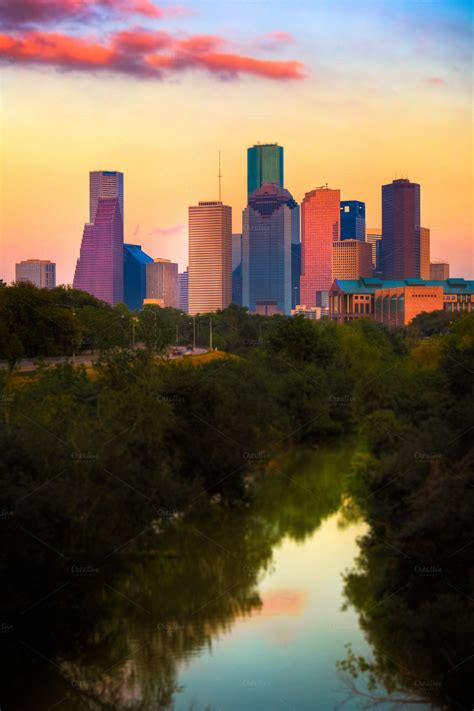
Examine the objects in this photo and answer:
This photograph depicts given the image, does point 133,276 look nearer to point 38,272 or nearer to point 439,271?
point 38,272

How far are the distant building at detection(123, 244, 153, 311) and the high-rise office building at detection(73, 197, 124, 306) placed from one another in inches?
50.5

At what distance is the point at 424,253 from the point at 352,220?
2122 cm

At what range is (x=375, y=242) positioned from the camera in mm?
145000

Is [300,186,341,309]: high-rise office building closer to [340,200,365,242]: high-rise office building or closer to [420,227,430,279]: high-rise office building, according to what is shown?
[340,200,365,242]: high-rise office building

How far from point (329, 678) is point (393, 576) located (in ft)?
8.08

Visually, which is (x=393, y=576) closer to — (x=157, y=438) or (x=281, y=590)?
(x=281, y=590)

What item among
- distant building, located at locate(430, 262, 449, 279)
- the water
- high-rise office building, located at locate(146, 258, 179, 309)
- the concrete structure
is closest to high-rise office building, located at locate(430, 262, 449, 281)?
distant building, located at locate(430, 262, 449, 279)

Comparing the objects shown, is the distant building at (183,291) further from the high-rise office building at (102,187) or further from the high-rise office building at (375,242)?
the high-rise office building at (375,242)

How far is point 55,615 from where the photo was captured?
38.9 ft

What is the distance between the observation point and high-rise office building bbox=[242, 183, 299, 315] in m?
130

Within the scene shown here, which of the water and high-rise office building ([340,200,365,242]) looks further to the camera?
high-rise office building ([340,200,365,242])

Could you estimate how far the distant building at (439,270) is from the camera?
133625 millimetres

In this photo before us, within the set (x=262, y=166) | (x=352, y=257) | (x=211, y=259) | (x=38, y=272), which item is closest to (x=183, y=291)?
(x=211, y=259)

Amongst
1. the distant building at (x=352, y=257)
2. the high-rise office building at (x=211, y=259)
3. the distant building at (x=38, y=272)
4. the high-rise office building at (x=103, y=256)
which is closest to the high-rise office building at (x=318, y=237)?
the distant building at (x=352, y=257)
